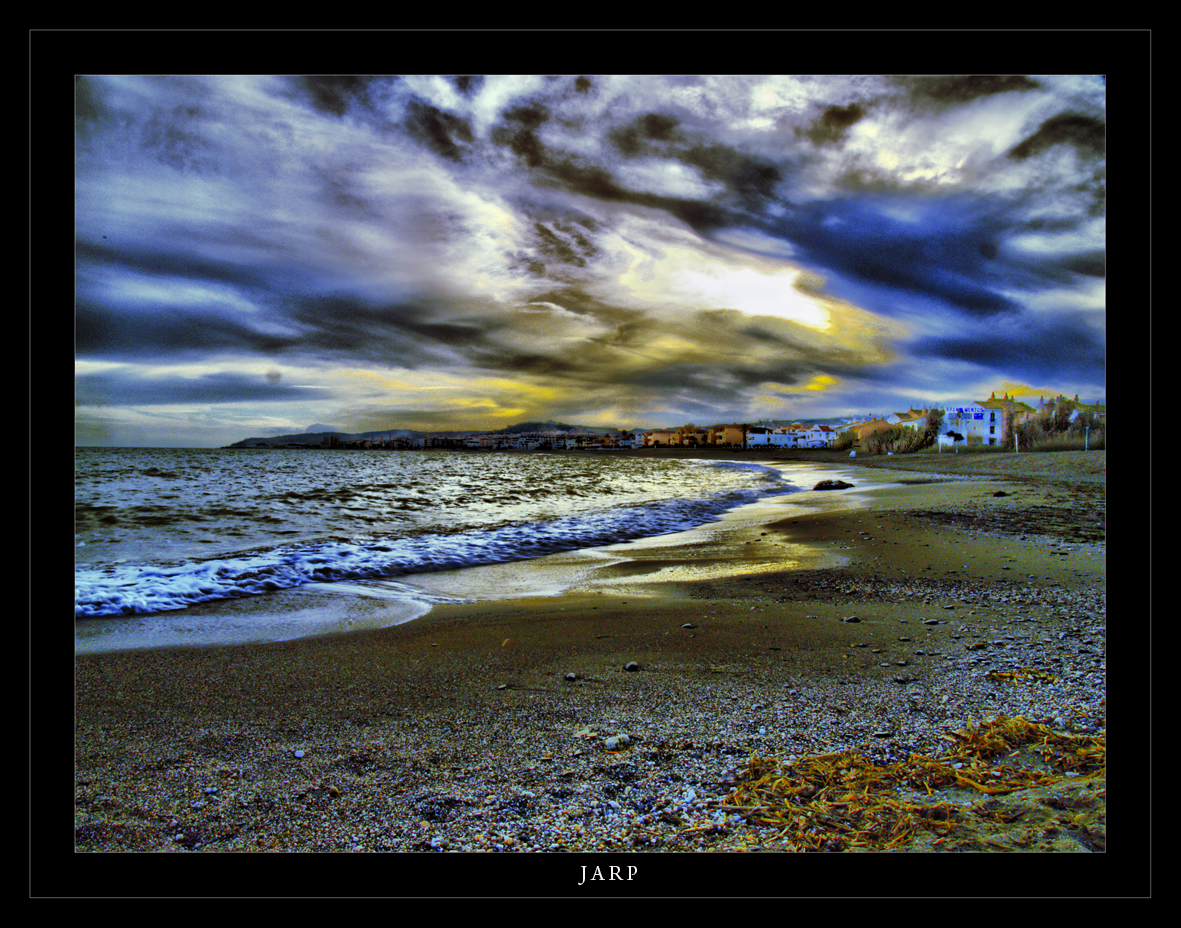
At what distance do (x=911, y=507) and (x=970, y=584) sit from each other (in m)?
5.43

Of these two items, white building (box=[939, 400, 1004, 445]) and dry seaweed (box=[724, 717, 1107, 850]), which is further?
white building (box=[939, 400, 1004, 445])

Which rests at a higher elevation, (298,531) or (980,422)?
→ (980,422)

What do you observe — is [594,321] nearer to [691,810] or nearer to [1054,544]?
[691,810]

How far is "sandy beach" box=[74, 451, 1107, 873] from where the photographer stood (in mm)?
1380

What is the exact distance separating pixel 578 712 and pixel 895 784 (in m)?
1.11

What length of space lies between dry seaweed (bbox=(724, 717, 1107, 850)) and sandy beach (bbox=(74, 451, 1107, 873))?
0.15 ft

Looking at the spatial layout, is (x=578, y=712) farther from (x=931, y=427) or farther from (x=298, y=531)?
(x=931, y=427)

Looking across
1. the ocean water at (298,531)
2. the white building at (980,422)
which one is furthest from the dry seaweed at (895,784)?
the white building at (980,422)

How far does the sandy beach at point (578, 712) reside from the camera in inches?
54.3

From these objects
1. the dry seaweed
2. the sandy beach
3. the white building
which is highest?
the white building

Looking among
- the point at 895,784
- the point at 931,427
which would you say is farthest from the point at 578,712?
the point at 931,427

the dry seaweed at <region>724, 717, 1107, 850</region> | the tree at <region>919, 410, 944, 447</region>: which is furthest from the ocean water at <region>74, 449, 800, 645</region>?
the tree at <region>919, 410, 944, 447</region>

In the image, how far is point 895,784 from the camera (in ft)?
4.90

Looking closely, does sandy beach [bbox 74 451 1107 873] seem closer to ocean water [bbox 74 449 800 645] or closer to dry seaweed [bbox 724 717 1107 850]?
dry seaweed [bbox 724 717 1107 850]
